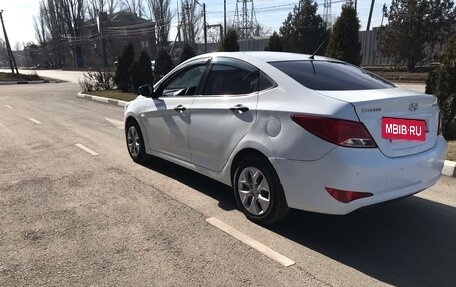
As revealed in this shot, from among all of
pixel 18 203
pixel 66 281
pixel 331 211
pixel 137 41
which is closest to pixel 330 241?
pixel 331 211

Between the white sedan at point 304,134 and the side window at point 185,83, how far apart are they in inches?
1.3

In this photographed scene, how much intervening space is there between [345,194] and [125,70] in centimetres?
1942

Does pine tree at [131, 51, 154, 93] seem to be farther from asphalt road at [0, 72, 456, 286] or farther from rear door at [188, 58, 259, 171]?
rear door at [188, 58, 259, 171]

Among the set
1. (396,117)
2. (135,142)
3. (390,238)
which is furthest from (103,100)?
(396,117)

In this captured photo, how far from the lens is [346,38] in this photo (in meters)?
13.6

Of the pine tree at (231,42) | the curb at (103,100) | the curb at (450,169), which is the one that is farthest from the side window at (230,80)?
the pine tree at (231,42)

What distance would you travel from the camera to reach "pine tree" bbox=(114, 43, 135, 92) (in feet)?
70.3

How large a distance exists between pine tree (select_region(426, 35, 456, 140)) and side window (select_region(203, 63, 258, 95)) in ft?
16.0

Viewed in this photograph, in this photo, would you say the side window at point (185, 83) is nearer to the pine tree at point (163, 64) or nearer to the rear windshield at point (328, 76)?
the rear windshield at point (328, 76)

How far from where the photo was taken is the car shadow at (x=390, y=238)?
3.49 meters

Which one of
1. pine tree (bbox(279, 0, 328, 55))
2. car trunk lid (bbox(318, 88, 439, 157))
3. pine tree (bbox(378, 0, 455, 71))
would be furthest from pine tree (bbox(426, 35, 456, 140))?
pine tree (bbox(279, 0, 328, 55))

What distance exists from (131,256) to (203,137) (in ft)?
5.36

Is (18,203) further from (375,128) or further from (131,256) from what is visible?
(375,128)

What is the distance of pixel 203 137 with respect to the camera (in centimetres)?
495
